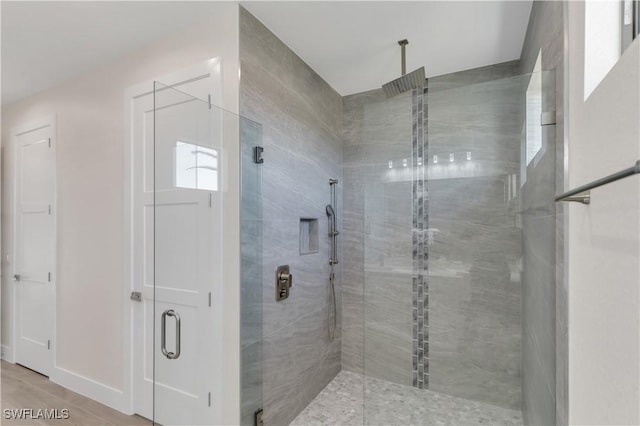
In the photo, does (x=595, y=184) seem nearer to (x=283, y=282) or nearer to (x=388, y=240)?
(x=388, y=240)

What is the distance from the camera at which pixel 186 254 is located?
1.60 metres

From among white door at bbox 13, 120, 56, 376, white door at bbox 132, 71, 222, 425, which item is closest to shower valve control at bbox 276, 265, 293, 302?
white door at bbox 132, 71, 222, 425

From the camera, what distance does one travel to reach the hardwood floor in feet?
7.19

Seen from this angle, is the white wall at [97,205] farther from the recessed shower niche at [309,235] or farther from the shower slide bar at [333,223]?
the shower slide bar at [333,223]

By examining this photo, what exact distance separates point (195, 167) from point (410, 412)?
1.76 m

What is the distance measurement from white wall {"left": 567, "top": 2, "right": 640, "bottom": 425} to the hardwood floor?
2.57 metres

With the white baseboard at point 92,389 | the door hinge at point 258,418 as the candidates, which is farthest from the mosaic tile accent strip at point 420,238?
the white baseboard at point 92,389

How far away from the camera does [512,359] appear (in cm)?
160

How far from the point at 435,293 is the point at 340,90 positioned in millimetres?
2057

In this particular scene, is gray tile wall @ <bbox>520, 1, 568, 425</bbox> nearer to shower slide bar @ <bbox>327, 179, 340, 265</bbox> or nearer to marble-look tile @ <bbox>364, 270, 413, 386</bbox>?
marble-look tile @ <bbox>364, 270, 413, 386</bbox>

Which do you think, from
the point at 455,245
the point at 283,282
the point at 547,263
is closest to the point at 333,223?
the point at 283,282

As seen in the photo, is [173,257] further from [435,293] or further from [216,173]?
[435,293]

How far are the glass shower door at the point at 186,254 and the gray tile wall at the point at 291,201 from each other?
340mm

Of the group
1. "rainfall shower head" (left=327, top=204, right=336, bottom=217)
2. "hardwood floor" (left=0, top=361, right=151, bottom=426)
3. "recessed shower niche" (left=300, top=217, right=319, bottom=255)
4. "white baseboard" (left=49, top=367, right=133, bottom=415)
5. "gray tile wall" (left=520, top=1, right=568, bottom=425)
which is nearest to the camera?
"gray tile wall" (left=520, top=1, right=568, bottom=425)
